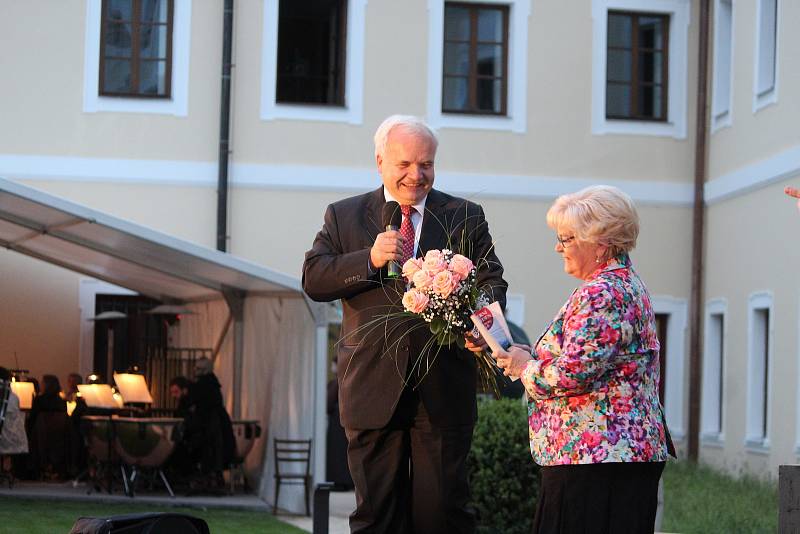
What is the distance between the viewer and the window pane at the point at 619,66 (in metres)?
18.5

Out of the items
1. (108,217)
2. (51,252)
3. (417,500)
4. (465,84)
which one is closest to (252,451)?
(51,252)

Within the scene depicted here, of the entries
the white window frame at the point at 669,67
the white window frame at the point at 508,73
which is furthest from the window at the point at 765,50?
the white window frame at the point at 508,73

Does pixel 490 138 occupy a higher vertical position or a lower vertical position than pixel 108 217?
higher

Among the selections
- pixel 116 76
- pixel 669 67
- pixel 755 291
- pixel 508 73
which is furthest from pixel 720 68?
pixel 116 76

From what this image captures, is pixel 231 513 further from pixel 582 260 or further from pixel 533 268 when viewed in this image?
pixel 582 260

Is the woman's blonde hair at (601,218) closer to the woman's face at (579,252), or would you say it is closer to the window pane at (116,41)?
the woman's face at (579,252)

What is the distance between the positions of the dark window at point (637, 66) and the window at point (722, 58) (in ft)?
2.41

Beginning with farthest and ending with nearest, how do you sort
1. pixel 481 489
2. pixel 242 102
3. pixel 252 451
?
1. pixel 242 102
2. pixel 252 451
3. pixel 481 489

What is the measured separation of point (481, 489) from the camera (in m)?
9.33

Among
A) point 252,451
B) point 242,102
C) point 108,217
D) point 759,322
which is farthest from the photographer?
point 242,102

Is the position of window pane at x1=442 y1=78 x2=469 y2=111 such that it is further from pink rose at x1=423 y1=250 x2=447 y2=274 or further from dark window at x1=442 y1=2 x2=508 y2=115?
pink rose at x1=423 y1=250 x2=447 y2=274

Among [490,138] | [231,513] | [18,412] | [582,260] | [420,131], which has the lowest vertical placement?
[231,513]

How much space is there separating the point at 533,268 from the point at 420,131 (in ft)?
44.3

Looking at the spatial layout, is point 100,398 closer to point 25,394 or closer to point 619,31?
point 25,394
